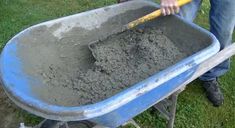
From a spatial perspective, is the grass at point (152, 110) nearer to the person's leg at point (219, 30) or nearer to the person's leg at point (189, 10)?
the person's leg at point (219, 30)

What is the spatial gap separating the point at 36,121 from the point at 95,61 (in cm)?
89

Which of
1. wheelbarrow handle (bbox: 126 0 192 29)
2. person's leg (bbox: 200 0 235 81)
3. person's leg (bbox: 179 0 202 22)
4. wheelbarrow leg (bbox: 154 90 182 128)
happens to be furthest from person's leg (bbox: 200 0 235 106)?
wheelbarrow leg (bbox: 154 90 182 128)

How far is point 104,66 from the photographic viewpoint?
2.16 meters

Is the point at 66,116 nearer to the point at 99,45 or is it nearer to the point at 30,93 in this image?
the point at 30,93

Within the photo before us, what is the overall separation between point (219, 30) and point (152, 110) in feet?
2.71

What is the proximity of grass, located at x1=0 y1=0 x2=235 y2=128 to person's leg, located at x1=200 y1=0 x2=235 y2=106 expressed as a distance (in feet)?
0.31

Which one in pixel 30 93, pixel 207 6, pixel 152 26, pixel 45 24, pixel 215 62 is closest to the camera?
pixel 30 93

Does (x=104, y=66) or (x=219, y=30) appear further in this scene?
(x=219, y=30)

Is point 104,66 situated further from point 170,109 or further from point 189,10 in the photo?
point 189,10

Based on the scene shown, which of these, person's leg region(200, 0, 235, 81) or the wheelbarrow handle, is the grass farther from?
the wheelbarrow handle

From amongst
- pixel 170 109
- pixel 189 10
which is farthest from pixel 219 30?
pixel 170 109

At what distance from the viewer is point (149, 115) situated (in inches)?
116

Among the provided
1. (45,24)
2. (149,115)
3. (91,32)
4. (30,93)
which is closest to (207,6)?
(149,115)

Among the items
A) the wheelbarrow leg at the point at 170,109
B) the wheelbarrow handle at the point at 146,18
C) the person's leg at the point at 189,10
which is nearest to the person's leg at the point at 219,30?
the person's leg at the point at 189,10
